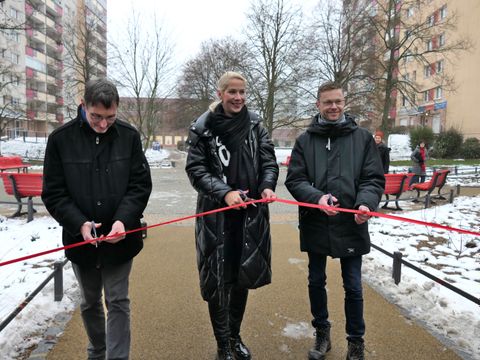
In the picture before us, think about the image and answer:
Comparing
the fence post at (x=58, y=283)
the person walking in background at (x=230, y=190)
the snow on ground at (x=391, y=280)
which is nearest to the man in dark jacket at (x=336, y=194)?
the person walking in background at (x=230, y=190)

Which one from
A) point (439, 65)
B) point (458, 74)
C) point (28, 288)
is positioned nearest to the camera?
point (28, 288)

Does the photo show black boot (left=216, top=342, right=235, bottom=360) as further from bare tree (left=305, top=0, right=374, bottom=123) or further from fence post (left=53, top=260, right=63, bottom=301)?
bare tree (left=305, top=0, right=374, bottom=123)

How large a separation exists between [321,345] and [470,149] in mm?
31598

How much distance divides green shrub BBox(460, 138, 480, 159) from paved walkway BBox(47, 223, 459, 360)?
95.9ft

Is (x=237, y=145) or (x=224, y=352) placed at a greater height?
(x=237, y=145)

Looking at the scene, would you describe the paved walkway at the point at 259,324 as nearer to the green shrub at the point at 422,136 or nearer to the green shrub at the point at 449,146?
the green shrub at the point at 449,146

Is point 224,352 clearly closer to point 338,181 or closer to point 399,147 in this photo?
point 338,181

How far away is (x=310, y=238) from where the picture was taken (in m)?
3.17

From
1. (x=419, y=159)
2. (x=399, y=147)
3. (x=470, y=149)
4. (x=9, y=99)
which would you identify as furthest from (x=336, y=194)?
(x=9, y=99)

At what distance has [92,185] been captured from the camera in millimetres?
2570

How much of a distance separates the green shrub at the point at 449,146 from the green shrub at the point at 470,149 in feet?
1.36

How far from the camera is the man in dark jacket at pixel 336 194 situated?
119 inches

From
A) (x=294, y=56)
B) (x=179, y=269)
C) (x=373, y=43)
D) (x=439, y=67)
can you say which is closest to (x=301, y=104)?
(x=294, y=56)

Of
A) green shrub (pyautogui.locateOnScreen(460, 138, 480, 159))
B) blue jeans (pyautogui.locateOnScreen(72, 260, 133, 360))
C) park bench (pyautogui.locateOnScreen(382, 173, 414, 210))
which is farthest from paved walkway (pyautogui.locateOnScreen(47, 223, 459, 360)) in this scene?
green shrub (pyautogui.locateOnScreen(460, 138, 480, 159))
